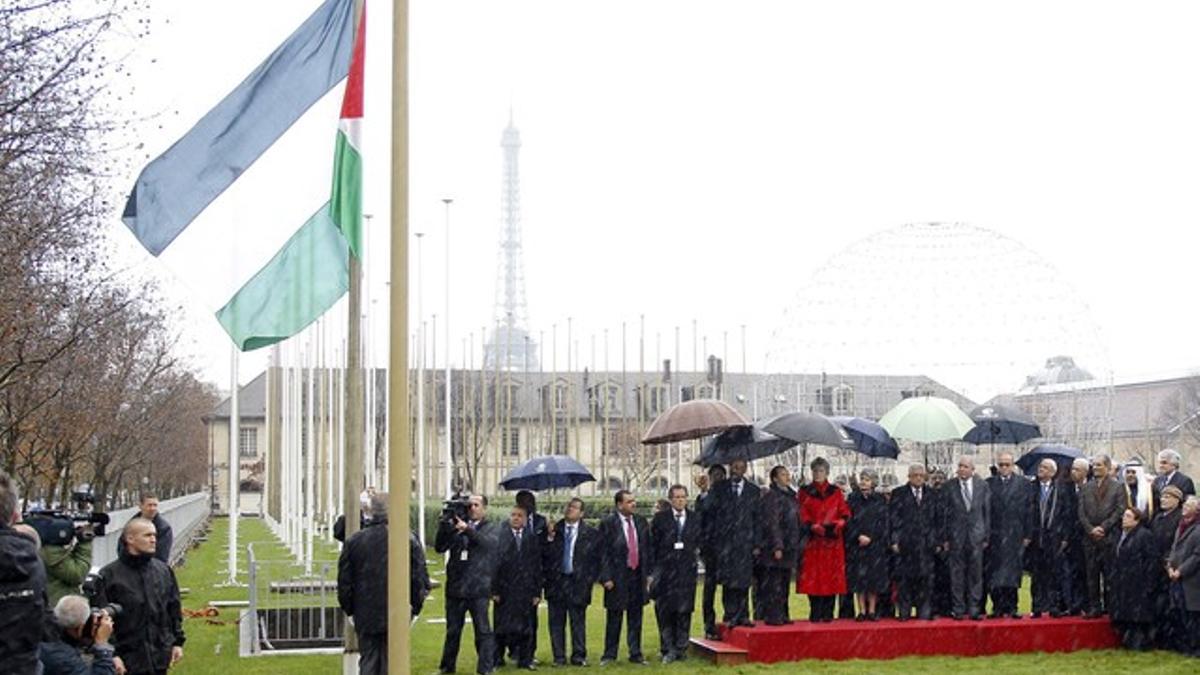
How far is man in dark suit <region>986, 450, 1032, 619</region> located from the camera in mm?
19000

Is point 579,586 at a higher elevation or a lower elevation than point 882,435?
lower

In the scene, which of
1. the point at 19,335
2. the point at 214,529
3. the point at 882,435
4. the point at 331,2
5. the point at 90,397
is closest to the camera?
the point at 331,2

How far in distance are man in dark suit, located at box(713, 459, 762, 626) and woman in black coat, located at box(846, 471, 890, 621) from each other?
139cm

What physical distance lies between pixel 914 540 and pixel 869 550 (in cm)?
54

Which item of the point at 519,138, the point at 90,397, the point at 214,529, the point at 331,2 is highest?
the point at 519,138

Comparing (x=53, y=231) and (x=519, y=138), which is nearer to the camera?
(x=53, y=231)

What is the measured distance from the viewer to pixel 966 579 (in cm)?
1898

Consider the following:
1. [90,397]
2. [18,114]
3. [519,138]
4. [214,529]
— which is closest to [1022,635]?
[18,114]

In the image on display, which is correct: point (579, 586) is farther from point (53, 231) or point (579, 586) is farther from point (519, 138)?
point (519, 138)

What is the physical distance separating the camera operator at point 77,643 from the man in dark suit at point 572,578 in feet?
31.3

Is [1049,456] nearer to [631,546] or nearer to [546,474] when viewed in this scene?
[631,546]

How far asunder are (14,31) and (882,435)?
1105 cm

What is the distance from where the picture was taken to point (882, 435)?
65.6 feet

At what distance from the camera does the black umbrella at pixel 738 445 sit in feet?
62.4
